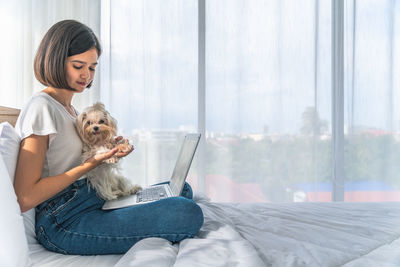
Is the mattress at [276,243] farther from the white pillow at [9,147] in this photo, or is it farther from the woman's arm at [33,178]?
the white pillow at [9,147]

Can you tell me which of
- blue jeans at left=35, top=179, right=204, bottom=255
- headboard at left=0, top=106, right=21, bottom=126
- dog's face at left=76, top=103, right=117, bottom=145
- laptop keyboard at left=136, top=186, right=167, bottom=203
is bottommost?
blue jeans at left=35, top=179, right=204, bottom=255

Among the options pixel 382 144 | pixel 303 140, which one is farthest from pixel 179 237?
pixel 382 144

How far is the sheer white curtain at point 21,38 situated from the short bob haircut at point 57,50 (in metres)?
1.43

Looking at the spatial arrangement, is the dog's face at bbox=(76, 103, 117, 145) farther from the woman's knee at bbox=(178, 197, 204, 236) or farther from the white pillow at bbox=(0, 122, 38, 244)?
the woman's knee at bbox=(178, 197, 204, 236)

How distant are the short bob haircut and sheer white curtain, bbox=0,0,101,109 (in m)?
1.43

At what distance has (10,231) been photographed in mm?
764

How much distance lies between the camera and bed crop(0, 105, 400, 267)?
83 cm

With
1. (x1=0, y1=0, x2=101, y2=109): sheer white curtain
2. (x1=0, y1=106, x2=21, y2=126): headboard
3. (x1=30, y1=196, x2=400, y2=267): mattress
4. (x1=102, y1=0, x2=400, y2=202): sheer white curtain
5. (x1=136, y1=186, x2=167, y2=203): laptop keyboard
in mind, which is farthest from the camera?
(x1=102, y1=0, x2=400, y2=202): sheer white curtain

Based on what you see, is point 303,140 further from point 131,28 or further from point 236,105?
point 131,28

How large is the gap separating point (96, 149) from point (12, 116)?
57 centimetres

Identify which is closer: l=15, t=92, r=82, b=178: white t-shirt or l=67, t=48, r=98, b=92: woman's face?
l=15, t=92, r=82, b=178: white t-shirt

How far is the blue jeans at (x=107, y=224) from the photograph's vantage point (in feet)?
3.41

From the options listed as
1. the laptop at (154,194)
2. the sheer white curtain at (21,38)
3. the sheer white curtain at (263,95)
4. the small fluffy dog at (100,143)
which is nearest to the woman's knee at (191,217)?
the laptop at (154,194)

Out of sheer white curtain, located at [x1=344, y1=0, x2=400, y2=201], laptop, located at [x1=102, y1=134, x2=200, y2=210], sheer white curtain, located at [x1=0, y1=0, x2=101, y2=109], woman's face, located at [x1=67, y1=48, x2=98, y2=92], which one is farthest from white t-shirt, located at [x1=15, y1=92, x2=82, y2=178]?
sheer white curtain, located at [x1=344, y1=0, x2=400, y2=201]
